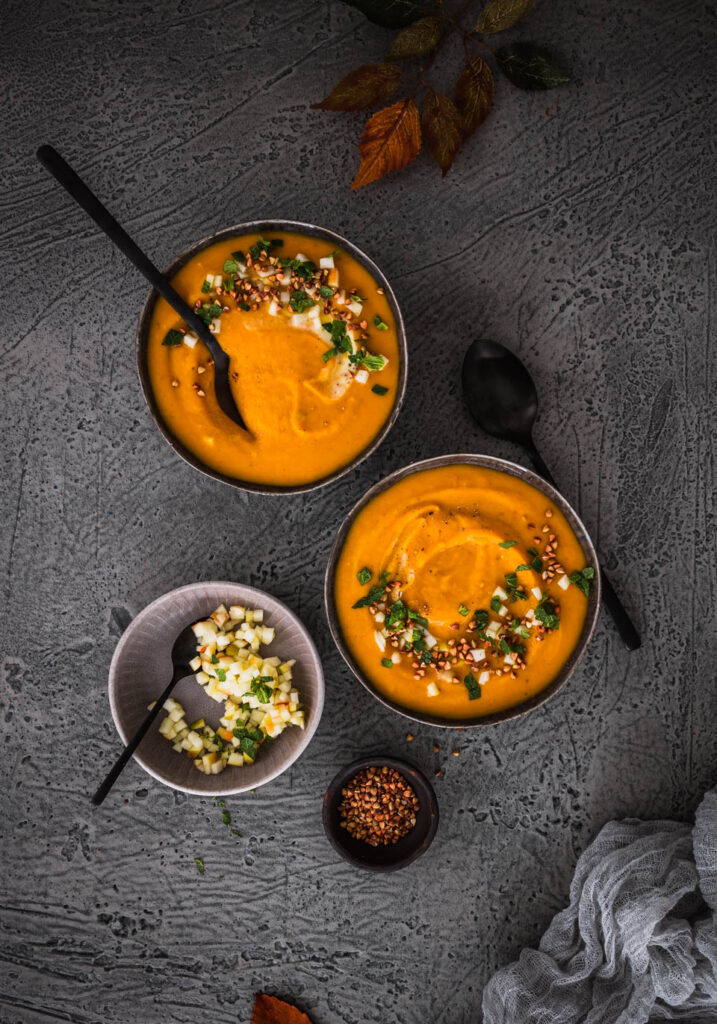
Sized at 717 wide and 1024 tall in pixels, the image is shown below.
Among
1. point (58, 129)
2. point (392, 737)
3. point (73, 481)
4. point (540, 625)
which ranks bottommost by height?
point (392, 737)

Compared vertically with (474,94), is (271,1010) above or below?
below

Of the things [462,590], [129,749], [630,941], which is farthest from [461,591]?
[630,941]

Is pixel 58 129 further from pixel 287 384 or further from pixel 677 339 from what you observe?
pixel 677 339

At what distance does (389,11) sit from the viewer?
224 cm

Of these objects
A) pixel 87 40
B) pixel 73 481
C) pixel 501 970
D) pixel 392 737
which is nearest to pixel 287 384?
pixel 73 481

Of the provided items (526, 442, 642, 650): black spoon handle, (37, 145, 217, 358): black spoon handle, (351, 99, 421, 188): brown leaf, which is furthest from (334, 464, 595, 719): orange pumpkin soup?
(351, 99, 421, 188): brown leaf

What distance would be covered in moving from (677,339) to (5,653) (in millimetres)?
2321

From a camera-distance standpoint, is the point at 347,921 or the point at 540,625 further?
the point at 347,921

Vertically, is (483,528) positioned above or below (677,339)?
above

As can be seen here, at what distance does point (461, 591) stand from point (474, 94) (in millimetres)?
1476

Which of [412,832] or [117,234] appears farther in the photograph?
[412,832]

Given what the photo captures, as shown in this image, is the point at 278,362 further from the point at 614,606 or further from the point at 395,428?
the point at 614,606

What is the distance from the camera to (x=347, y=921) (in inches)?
93.7

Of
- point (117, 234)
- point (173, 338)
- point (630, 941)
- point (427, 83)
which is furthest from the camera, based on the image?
point (427, 83)
